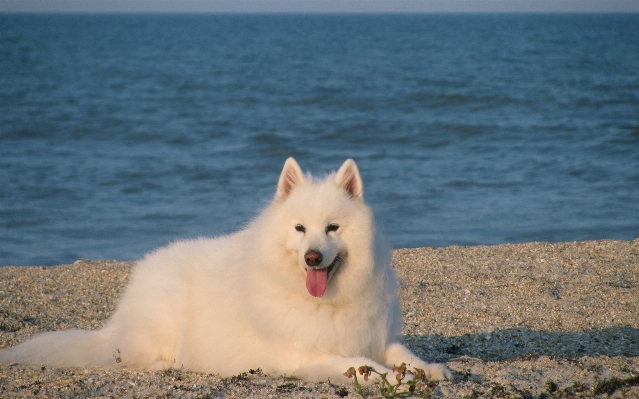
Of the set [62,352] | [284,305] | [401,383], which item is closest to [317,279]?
[284,305]

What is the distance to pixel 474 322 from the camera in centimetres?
610

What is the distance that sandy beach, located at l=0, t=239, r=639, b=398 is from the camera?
Answer: 4043 mm

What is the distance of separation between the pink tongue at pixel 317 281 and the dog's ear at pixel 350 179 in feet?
1.76

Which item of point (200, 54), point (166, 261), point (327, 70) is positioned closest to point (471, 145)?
point (166, 261)

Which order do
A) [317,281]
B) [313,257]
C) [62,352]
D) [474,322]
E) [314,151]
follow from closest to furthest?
[313,257], [317,281], [62,352], [474,322], [314,151]

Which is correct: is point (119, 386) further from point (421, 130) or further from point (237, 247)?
point (421, 130)

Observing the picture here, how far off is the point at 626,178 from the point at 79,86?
76.4 feet

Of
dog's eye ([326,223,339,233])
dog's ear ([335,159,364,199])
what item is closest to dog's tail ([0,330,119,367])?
dog's eye ([326,223,339,233])

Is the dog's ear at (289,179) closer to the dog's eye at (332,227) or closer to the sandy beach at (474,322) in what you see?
the dog's eye at (332,227)

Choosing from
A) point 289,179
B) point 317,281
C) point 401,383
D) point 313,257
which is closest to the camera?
point 401,383

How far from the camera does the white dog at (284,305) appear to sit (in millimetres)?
4117

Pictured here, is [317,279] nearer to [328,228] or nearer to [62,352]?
[328,228]

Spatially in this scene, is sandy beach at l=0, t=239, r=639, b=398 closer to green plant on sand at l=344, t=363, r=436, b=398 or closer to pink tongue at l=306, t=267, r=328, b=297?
green plant on sand at l=344, t=363, r=436, b=398

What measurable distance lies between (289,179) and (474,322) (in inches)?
105
